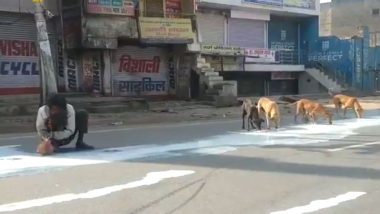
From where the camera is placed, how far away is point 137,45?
2933 cm

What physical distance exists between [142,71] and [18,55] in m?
6.92

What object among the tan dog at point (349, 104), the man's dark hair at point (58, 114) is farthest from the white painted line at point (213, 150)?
the tan dog at point (349, 104)

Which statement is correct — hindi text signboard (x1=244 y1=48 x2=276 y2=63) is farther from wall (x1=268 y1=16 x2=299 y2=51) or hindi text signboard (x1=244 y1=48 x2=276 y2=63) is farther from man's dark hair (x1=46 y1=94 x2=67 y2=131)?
man's dark hair (x1=46 y1=94 x2=67 y2=131)

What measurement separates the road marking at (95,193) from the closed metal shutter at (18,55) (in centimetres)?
1745

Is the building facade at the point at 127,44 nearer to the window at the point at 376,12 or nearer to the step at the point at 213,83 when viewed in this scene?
the step at the point at 213,83

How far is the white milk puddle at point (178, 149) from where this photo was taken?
9.80 metres

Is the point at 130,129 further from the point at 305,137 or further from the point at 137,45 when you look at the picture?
the point at 137,45

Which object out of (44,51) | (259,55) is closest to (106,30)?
(44,51)

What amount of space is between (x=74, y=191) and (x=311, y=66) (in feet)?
119

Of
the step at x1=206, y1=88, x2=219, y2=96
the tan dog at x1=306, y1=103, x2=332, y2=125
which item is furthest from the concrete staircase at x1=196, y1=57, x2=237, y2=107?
the tan dog at x1=306, y1=103, x2=332, y2=125

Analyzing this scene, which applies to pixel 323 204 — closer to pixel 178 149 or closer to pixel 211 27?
pixel 178 149

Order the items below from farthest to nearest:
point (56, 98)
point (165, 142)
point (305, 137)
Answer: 1. point (305, 137)
2. point (165, 142)
3. point (56, 98)

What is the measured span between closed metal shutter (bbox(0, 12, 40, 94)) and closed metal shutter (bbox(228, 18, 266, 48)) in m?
13.9

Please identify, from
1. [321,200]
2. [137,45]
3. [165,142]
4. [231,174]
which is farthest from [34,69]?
[321,200]
